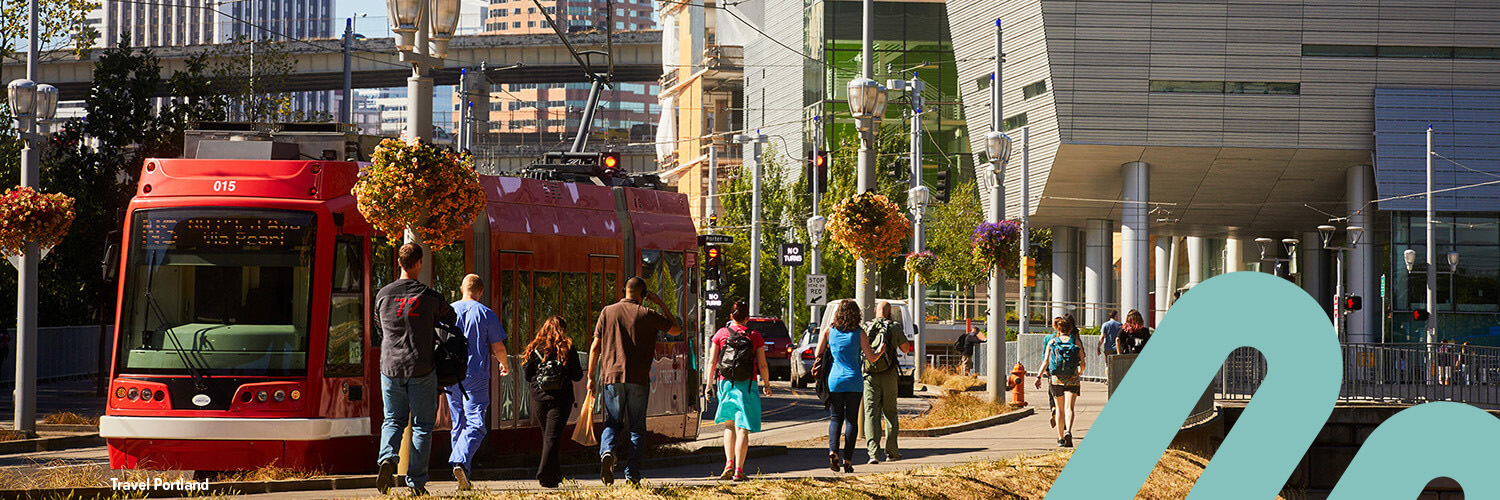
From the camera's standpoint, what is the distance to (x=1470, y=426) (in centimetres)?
1284

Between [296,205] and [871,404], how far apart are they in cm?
572

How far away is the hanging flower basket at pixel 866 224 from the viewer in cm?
2403

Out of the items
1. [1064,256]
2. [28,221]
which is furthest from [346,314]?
[1064,256]

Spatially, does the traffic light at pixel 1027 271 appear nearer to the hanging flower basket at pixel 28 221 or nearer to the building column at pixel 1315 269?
the hanging flower basket at pixel 28 221

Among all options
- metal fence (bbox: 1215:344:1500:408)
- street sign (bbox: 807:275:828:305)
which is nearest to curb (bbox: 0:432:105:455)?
metal fence (bbox: 1215:344:1500:408)

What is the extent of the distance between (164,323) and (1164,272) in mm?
72874

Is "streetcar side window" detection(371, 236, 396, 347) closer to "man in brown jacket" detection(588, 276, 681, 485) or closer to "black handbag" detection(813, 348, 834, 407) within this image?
"man in brown jacket" detection(588, 276, 681, 485)

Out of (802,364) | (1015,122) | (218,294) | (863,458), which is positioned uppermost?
(1015,122)

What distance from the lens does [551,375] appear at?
13742 mm

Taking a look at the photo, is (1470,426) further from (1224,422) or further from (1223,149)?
(1223,149)

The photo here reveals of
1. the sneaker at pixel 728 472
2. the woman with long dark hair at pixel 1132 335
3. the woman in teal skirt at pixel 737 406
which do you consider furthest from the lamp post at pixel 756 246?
the sneaker at pixel 728 472

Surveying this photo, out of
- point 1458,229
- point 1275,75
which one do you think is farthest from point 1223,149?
point 1458,229

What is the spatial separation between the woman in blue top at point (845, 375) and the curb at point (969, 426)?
175 inches

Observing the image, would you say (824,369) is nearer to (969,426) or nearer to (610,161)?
(610,161)
